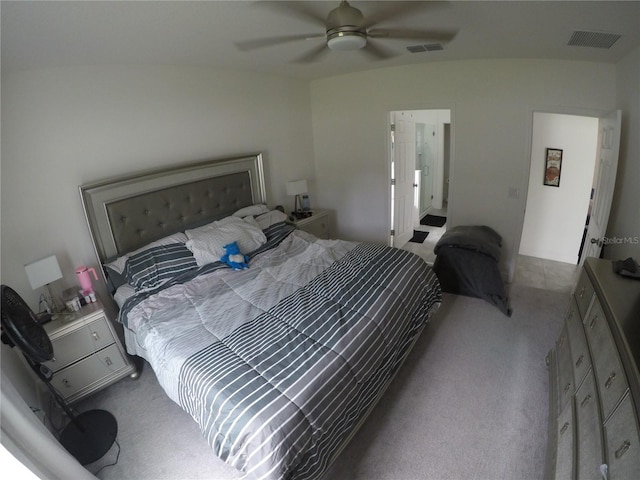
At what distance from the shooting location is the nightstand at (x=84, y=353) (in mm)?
2207

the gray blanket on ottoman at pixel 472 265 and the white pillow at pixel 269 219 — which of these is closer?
the gray blanket on ottoman at pixel 472 265

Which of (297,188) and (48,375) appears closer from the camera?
(48,375)

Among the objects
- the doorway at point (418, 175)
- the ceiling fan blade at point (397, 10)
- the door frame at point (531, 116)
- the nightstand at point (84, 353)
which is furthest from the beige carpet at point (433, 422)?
the ceiling fan blade at point (397, 10)

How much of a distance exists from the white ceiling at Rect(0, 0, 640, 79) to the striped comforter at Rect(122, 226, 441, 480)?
5.67 feet

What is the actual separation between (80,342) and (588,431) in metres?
3.07

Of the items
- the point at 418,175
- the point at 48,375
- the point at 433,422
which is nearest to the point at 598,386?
the point at 433,422

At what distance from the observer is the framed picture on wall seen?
4.02 metres

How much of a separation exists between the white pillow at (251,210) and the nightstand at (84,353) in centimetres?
157

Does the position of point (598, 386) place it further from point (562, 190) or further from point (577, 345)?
point (562, 190)

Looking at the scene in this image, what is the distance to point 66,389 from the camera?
224 centimetres

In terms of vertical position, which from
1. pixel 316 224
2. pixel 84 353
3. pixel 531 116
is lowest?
pixel 84 353

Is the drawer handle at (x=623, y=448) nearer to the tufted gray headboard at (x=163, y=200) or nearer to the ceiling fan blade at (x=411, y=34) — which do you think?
the ceiling fan blade at (x=411, y=34)

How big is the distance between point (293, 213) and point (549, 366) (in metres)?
3.17

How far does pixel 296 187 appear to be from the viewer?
4.15 m
